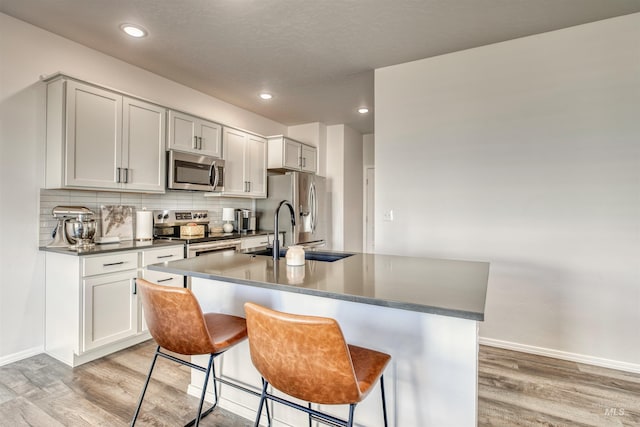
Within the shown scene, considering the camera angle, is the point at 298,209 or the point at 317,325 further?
the point at 298,209

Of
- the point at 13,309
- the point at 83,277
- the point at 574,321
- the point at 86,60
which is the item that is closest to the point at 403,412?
the point at 574,321

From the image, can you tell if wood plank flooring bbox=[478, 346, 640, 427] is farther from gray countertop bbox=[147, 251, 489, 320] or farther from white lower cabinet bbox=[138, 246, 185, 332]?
white lower cabinet bbox=[138, 246, 185, 332]

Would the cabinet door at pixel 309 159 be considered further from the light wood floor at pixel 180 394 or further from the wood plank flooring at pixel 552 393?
the wood plank flooring at pixel 552 393

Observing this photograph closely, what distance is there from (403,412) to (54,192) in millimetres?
3042

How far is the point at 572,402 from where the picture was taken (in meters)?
2.00

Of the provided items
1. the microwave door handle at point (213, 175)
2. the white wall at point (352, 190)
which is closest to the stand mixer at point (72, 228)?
the microwave door handle at point (213, 175)

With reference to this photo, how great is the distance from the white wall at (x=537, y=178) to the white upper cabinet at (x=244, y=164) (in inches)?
78.1

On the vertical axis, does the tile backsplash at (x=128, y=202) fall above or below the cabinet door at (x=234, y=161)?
below

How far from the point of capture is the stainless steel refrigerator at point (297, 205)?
4.46m

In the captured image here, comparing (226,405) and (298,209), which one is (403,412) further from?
(298,209)

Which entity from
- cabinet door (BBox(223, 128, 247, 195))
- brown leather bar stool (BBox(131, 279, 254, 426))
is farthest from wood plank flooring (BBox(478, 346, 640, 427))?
cabinet door (BBox(223, 128, 247, 195))

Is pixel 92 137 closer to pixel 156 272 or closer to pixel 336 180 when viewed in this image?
pixel 156 272

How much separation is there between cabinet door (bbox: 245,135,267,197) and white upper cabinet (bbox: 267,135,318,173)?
5.9 inches

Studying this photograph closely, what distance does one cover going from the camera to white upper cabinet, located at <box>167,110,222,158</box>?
3.33 m
